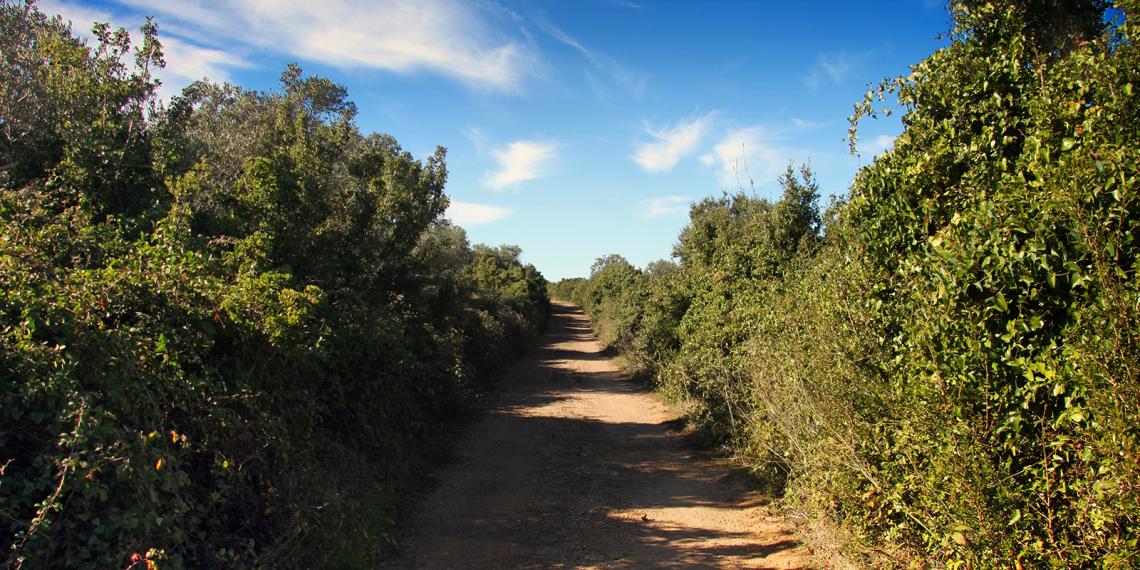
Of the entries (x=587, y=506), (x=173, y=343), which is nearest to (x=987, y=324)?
(x=587, y=506)

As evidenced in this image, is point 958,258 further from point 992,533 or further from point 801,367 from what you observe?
point 801,367

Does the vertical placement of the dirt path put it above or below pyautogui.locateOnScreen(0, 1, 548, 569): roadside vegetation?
below

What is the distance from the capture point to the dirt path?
233 inches

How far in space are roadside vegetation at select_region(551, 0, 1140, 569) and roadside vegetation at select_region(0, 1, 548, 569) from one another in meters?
4.66

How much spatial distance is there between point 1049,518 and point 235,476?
18.4ft

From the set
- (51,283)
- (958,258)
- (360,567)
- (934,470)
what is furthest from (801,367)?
(51,283)

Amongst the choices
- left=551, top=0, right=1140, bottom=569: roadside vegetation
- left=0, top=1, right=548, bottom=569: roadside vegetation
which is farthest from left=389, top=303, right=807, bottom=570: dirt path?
left=551, top=0, right=1140, bottom=569: roadside vegetation

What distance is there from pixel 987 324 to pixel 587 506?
5367 mm

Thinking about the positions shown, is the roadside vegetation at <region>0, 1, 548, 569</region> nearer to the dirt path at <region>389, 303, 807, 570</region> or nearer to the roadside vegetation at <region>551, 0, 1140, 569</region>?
the dirt path at <region>389, 303, 807, 570</region>

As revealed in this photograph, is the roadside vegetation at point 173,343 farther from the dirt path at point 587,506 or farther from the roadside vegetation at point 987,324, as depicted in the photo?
the roadside vegetation at point 987,324

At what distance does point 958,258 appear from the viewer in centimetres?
364

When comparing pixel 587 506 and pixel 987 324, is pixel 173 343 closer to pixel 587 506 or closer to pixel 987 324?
pixel 587 506

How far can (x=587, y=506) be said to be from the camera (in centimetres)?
748

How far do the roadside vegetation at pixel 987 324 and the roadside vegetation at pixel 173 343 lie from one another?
15.3 feet
